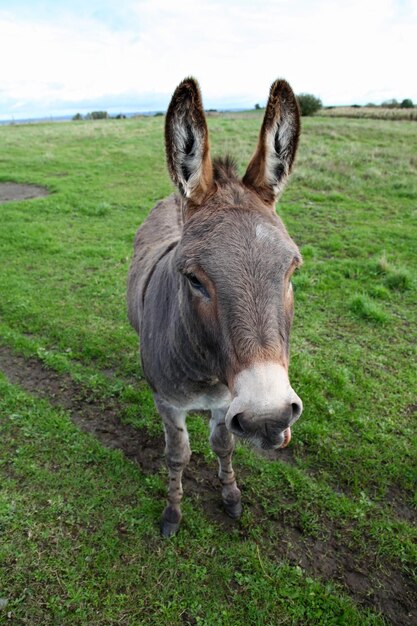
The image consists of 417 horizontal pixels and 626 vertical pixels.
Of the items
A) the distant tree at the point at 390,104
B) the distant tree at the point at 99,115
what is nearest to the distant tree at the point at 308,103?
the distant tree at the point at 390,104

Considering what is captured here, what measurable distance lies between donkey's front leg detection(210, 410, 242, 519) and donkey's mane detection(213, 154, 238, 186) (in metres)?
1.97

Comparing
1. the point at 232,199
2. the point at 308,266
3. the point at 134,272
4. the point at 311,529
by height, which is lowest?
the point at 311,529

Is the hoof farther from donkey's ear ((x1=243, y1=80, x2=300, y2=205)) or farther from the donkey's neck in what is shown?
donkey's ear ((x1=243, y1=80, x2=300, y2=205))

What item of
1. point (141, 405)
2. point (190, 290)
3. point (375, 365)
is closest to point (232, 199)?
point (190, 290)

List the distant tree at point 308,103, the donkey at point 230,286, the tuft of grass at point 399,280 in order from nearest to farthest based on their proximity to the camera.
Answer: the donkey at point 230,286 → the tuft of grass at point 399,280 → the distant tree at point 308,103

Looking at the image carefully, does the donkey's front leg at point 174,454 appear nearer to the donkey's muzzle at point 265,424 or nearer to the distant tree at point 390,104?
the donkey's muzzle at point 265,424

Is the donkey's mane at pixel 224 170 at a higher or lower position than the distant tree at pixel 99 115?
lower

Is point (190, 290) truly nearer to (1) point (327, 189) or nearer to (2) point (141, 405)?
(2) point (141, 405)

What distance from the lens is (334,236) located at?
9562mm

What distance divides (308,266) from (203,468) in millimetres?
5240

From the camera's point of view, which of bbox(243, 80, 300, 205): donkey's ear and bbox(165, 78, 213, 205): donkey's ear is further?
bbox(243, 80, 300, 205): donkey's ear

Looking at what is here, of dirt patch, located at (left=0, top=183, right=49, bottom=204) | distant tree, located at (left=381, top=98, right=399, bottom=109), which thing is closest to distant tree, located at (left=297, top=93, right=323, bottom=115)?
distant tree, located at (left=381, top=98, right=399, bottom=109)

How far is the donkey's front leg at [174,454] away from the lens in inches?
133

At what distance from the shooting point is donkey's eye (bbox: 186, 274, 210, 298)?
2.20 m
